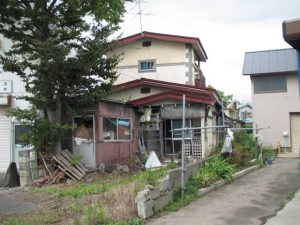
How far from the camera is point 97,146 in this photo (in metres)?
17.1

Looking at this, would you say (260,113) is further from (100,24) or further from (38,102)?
(38,102)

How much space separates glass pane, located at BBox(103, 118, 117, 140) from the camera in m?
17.9

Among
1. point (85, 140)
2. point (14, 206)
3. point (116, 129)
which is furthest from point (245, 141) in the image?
point (14, 206)

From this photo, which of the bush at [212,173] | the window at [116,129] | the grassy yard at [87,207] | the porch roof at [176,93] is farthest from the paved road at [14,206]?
the porch roof at [176,93]

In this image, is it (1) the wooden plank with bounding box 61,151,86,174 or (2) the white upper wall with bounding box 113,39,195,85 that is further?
(2) the white upper wall with bounding box 113,39,195,85

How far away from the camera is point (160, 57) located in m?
24.7

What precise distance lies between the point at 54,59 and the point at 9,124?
7.33 metres

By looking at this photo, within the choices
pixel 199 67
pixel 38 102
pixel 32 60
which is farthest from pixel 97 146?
pixel 199 67

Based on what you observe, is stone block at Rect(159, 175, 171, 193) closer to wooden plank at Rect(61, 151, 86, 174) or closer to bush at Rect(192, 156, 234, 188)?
bush at Rect(192, 156, 234, 188)

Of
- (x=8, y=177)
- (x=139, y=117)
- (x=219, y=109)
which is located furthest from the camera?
(x=219, y=109)

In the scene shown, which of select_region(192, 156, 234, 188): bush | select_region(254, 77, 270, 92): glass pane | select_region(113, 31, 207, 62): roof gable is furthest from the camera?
select_region(254, 77, 270, 92): glass pane

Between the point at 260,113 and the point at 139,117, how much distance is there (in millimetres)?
8491

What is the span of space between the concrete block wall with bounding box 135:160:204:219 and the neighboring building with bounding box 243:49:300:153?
14.9m

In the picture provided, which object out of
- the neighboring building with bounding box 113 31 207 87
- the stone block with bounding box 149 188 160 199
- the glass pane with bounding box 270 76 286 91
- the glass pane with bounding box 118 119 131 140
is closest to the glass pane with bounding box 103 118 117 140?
the glass pane with bounding box 118 119 131 140
